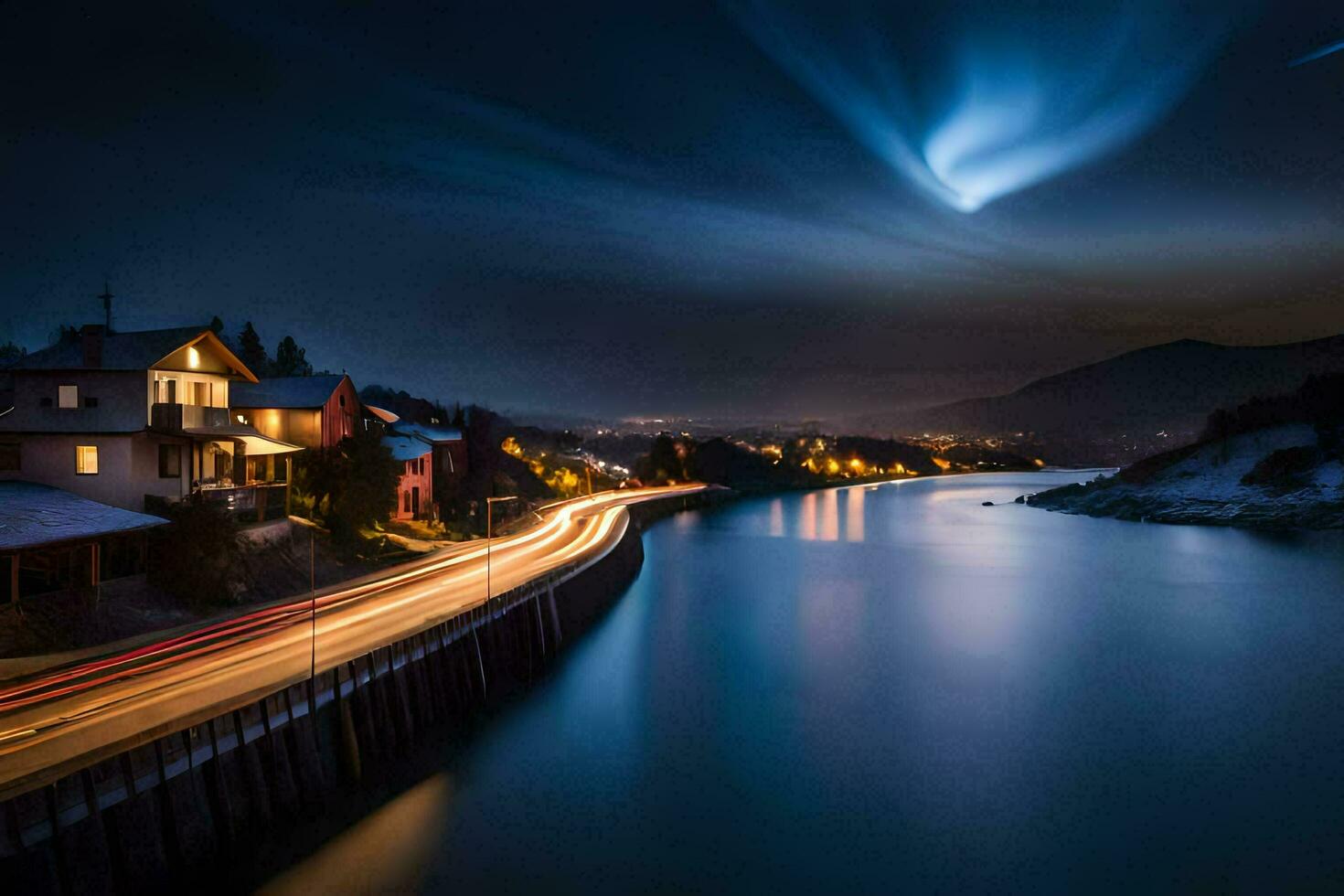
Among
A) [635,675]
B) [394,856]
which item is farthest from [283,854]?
[635,675]

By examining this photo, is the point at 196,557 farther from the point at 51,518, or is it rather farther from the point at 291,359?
the point at 291,359

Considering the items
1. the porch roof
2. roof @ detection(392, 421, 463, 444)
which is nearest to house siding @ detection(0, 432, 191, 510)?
the porch roof

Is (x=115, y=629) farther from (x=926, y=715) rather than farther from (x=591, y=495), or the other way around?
(x=591, y=495)

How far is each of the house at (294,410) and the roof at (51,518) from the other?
14625mm

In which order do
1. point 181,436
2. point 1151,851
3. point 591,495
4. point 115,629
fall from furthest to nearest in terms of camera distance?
point 591,495, point 181,436, point 115,629, point 1151,851

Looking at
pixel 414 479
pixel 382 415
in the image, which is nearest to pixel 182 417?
pixel 414 479

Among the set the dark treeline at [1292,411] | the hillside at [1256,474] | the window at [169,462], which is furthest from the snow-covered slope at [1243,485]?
the window at [169,462]

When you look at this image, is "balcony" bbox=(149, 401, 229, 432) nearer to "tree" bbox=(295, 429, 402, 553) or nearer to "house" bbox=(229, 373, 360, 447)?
"tree" bbox=(295, 429, 402, 553)

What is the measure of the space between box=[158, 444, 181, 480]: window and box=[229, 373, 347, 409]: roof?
11.4m

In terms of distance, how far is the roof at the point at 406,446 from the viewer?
4962 centimetres

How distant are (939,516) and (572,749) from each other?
98070 mm

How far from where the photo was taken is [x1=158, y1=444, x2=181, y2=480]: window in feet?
103

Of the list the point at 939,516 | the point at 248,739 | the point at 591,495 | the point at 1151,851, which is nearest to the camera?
the point at 248,739

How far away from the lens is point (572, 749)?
23781 millimetres
